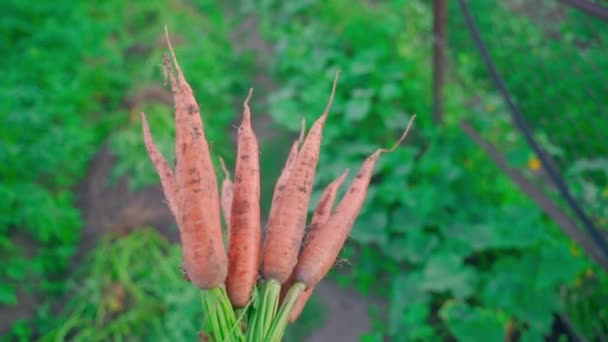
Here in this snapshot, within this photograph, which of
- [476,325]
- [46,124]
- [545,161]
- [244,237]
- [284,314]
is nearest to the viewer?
[284,314]

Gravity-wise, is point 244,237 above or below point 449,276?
above

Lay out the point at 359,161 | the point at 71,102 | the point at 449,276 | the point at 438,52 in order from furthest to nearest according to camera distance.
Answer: the point at 71,102, the point at 359,161, the point at 438,52, the point at 449,276

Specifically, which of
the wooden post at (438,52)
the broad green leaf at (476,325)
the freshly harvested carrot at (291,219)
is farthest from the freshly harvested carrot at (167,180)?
the wooden post at (438,52)

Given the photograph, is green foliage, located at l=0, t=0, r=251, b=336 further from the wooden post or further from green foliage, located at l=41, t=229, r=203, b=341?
the wooden post

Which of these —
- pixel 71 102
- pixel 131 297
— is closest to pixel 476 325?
pixel 131 297

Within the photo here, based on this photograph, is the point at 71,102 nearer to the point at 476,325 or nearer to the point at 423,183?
the point at 423,183

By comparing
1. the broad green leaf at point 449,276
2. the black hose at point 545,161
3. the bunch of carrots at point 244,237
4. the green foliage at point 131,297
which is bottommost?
the green foliage at point 131,297

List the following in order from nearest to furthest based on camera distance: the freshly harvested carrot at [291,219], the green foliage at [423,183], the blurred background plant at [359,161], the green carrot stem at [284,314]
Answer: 1. the green carrot stem at [284,314]
2. the freshly harvested carrot at [291,219]
3. the green foliage at [423,183]
4. the blurred background plant at [359,161]

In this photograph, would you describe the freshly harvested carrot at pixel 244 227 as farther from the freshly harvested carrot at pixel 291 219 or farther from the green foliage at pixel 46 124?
the green foliage at pixel 46 124
